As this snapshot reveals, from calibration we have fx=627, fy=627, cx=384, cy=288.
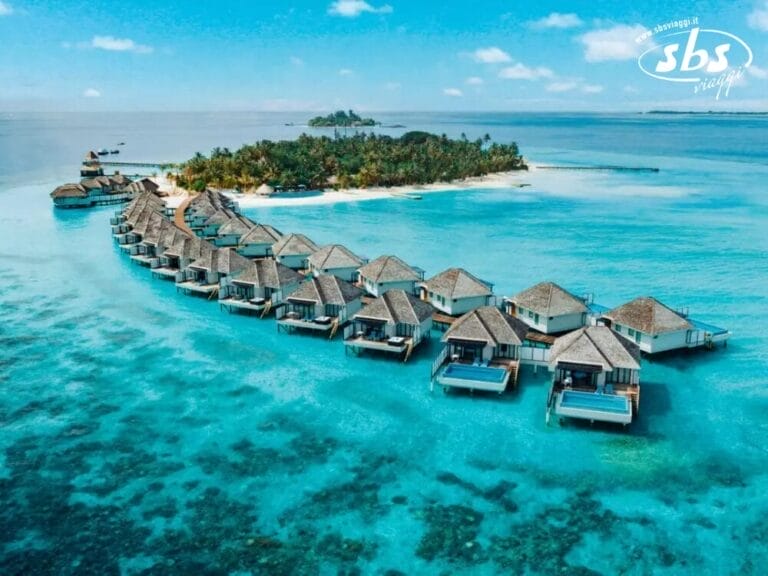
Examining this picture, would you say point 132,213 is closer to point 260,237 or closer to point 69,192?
point 260,237

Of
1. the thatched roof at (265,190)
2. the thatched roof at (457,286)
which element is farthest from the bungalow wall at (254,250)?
the thatched roof at (265,190)

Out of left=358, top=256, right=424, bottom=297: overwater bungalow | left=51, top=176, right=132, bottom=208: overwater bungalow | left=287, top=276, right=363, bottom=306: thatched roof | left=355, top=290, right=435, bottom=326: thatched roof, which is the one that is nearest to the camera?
left=355, top=290, right=435, bottom=326: thatched roof

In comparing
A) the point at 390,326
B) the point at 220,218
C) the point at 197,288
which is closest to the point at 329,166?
the point at 220,218

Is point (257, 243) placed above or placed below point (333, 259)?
below


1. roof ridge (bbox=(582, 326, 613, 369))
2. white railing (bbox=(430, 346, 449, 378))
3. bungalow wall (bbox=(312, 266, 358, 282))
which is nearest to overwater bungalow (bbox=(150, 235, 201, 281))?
bungalow wall (bbox=(312, 266, 358, 282))

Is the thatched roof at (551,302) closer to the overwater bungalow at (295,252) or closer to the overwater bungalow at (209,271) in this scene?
the overwater bungalow at (295,252)

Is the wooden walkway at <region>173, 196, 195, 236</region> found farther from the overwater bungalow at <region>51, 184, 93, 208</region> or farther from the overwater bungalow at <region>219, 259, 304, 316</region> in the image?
the overwater bungalow at <region>219, 259, 304, 316</region>

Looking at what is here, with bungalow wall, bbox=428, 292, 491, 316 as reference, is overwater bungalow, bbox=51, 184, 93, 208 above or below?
above
